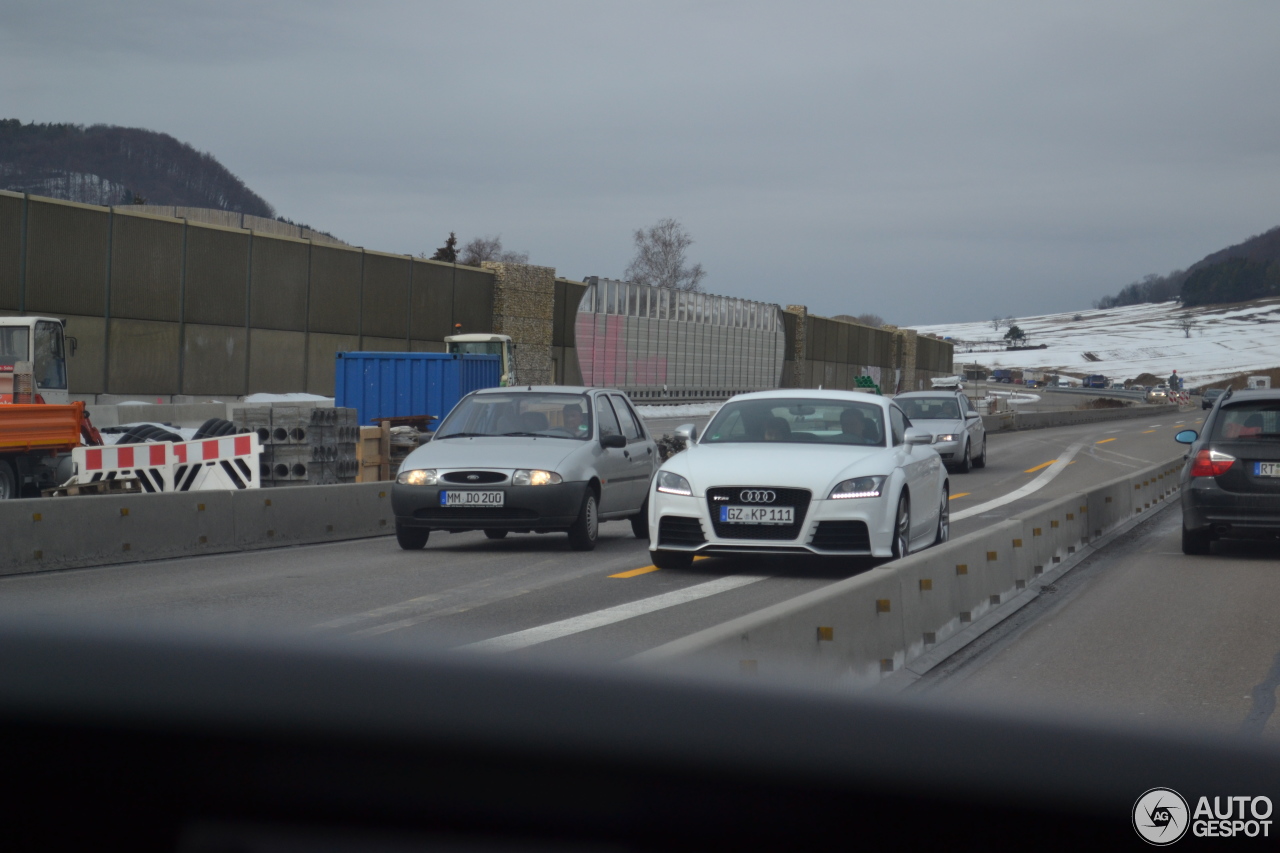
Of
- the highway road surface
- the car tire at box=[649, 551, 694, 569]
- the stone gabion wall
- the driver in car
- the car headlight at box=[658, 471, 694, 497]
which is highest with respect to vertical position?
the stone gabion wall

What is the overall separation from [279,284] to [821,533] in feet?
112

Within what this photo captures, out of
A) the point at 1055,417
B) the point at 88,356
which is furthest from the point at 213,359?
the point at 1055,417

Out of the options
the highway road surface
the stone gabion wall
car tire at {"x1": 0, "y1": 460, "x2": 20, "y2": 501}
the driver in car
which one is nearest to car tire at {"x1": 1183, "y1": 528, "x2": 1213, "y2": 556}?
the highway road surface

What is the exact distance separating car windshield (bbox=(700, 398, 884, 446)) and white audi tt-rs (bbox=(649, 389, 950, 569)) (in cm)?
1

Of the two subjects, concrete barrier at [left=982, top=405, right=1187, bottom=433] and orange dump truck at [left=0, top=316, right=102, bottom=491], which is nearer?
orange dump truck at [left=0, top=316, right=102, bottom=491]

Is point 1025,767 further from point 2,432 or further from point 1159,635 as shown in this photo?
point 2,432

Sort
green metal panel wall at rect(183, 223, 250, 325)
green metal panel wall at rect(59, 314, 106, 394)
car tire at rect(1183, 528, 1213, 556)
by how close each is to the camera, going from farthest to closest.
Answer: green metal panel wall at rect(183, 223, 250, 325) < green metal panel wall at rect(59, 314, 106, 394) < car tire at rect(1183, 528, 1213, 556)

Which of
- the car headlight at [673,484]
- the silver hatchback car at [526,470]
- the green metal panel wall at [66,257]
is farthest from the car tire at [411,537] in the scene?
the green metal panel wall at [66,257]

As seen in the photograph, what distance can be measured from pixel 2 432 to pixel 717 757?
17.0 metres

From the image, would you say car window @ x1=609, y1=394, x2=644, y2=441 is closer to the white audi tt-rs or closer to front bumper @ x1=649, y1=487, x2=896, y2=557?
the white audi tt-rs

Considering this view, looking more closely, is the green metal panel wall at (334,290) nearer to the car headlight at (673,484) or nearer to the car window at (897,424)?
the car window at (897,424)

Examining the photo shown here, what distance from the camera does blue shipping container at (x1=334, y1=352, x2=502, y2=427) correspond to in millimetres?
26609

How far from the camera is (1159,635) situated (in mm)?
8609

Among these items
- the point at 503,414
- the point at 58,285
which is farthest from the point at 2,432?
the point at 58,285
